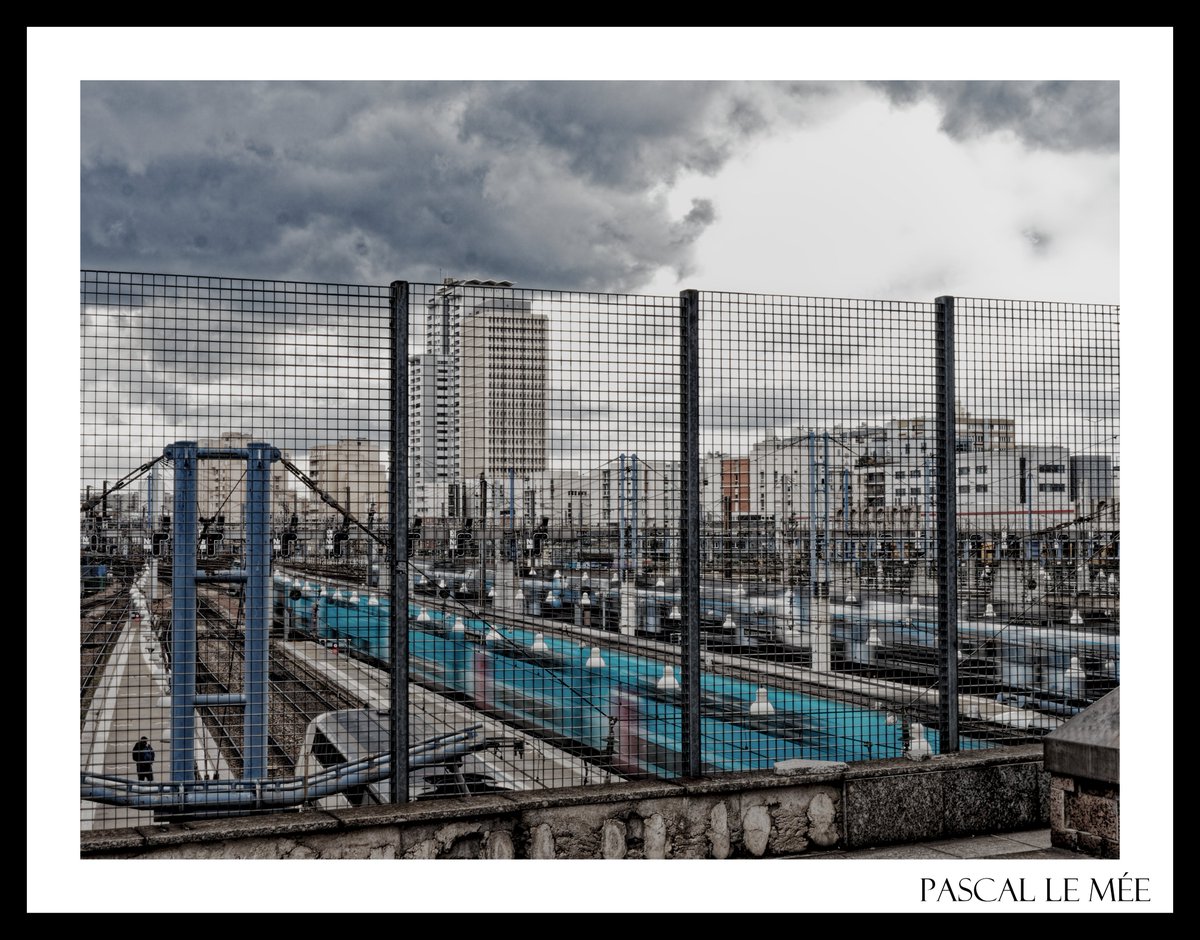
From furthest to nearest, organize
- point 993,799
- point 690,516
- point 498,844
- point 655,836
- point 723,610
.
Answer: point 723,610, point 993,799, point 690,516, point 655,836, point 498,844

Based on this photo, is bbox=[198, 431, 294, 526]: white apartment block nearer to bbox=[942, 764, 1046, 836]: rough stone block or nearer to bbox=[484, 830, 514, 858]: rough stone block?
bbox=[484, 830, 514, 858]: rough stone block

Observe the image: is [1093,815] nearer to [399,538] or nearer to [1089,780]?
[1089,780]

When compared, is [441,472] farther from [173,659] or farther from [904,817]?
[904,817]

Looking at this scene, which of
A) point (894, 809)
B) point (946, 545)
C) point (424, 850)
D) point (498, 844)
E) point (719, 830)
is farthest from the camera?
point (946, 545)

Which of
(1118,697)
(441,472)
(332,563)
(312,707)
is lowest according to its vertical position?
(312,707)

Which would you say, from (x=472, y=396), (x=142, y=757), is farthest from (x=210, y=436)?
(x=142, y=757)

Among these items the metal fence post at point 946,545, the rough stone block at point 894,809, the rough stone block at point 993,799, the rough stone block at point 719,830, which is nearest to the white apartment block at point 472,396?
the rough stone block at point 719,830

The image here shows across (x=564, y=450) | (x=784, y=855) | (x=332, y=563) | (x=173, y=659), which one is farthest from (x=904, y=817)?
(x=173, y=659)
